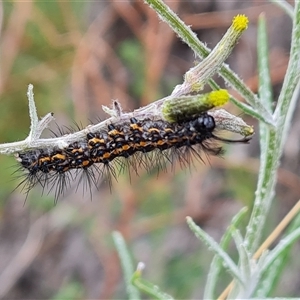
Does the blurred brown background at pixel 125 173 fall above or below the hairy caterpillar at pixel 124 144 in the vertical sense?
above

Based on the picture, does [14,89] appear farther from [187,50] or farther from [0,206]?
[187,50]

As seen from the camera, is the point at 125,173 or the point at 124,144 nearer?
the point at 124,144

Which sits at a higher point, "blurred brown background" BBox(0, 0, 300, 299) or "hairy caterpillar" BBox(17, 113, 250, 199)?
"blurred brown background" BBox(0, 0, 300, 299)

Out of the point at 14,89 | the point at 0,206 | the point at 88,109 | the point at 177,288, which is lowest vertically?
the point at 177,288

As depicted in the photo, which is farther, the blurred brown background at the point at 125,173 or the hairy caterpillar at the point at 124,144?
the blurred brown background at the point at 125,173

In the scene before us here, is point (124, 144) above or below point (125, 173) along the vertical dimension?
below

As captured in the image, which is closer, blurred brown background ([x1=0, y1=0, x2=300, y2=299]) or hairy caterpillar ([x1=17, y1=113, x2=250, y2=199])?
hairy caterpillar ([x1=17, y1=113, x2=250, y2=199])

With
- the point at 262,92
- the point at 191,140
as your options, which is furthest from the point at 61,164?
the point at 262,92

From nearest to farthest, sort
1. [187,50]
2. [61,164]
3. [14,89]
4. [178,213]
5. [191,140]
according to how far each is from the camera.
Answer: [191,140]
[61,164]
[178,213]
[14,89]
[187,50]
